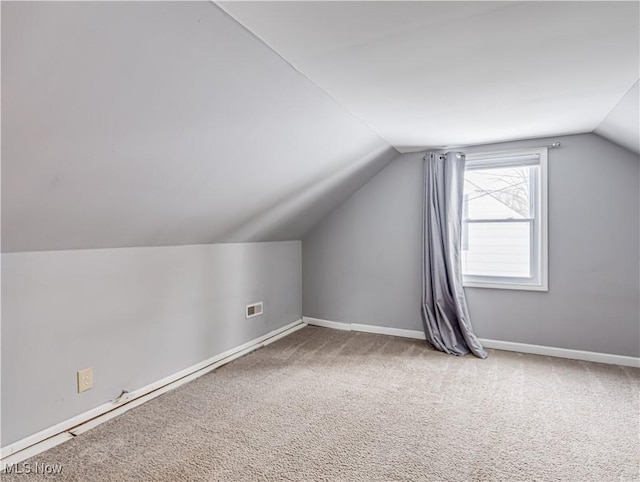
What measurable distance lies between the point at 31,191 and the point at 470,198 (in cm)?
348

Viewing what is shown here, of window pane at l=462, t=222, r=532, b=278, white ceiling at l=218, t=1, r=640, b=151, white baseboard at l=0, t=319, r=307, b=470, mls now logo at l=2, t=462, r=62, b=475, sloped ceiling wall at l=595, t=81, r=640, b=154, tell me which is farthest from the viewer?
window pane at l=462, t=222, r=532, b=278

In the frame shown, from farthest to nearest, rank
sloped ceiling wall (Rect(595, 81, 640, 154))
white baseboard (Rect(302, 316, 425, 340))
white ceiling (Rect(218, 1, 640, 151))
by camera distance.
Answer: white baseboard (Rect(302, 316, 425, 340)) → sloped ceiling wall (Rect(595, 81, 640, 154)) → white ceiling (Rect(218, 1, 640, 151))

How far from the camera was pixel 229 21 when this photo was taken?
55.0 inches

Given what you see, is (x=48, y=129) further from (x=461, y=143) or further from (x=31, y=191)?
(x=461, y=143)

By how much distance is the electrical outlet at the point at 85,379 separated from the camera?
7.09ft

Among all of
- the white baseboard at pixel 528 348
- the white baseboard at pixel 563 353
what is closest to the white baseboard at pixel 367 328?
the white baseboard at pixel 528 348

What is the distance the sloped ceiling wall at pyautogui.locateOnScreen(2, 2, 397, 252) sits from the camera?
1162 mm

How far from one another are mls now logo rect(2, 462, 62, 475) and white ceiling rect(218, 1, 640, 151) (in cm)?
222

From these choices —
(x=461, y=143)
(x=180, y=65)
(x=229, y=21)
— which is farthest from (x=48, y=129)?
(x=461, y=143)

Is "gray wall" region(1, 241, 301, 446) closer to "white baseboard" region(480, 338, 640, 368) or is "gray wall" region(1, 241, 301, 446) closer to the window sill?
the window sill

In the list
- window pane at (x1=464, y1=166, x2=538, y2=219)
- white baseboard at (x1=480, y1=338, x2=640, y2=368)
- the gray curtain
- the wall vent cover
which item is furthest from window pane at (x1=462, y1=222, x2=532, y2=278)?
the wall vent cover

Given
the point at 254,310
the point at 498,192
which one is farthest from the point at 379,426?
the point at 498,192

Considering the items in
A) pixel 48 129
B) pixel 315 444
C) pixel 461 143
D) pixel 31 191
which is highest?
pixel 461 143

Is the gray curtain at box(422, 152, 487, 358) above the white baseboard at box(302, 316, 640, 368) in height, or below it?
above
